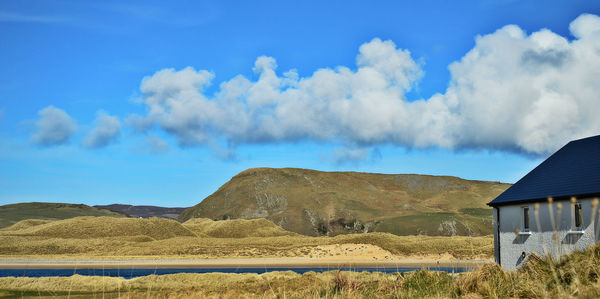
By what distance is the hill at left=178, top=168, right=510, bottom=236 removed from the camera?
124 m

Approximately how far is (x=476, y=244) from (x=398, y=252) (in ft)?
37.9

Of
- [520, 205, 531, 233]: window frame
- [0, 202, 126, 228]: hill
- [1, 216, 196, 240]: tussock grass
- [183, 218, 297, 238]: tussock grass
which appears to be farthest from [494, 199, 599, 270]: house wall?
[0, 202, 126, 228]: hill

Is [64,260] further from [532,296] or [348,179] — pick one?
[348,179]

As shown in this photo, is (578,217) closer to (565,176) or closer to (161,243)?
(565,176)

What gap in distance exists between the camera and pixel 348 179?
6762 inches

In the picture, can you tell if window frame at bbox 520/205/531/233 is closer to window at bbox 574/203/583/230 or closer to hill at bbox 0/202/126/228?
window at bbox 574/203/583/230

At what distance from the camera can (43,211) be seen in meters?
175

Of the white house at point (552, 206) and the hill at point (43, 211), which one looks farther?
the hill at point (43, 211)

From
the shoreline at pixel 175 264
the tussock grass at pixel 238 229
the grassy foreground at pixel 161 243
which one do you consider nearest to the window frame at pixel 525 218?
the shoreline at pixel 175 264

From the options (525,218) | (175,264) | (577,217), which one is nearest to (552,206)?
(577,217)

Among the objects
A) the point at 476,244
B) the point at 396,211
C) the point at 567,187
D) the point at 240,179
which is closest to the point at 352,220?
the point at 396,211

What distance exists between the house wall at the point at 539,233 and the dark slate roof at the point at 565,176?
50 centimetres

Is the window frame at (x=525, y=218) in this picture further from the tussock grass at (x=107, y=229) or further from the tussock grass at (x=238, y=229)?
the tussock grass at (x=238, y=229)

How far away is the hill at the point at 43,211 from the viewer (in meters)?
162
